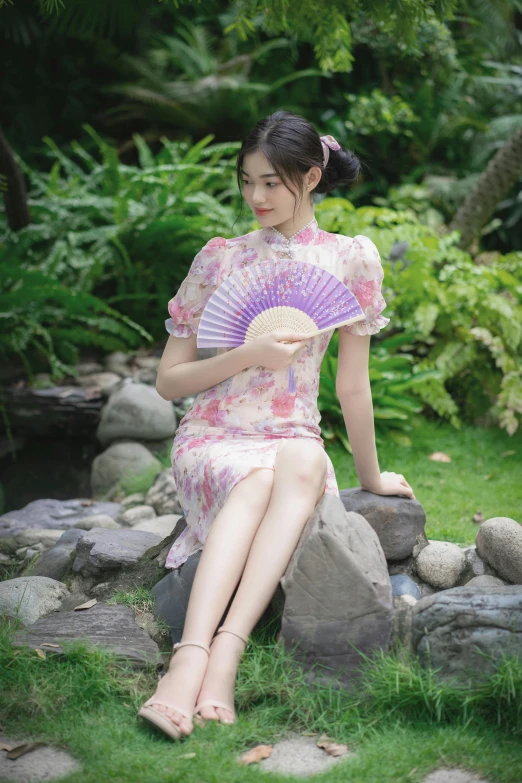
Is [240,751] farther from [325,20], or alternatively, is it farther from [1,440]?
[1,440]

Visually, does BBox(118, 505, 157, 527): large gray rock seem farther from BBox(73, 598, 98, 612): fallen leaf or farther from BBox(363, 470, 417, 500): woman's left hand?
BBox(363, 470, 417, 500): woman's left hand

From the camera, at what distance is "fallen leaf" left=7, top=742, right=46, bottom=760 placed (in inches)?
81.7

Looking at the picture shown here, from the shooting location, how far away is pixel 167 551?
3020 mm

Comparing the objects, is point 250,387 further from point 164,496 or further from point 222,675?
point 164,496

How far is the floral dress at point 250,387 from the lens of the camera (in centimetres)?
271

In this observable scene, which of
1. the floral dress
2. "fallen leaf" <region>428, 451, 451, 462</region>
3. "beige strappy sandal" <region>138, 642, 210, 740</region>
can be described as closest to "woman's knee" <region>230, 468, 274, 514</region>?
the floral dress

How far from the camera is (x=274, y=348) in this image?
104 inches

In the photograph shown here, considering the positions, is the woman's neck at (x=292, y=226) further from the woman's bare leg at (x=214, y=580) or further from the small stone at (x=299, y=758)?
the small stone at (x=299, y=758)

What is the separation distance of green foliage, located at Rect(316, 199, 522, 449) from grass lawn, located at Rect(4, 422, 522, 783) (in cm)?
258

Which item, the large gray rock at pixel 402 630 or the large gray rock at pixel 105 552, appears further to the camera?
the large gray rock at pixel 105 552

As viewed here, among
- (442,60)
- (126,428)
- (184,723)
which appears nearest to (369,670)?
(184,723)

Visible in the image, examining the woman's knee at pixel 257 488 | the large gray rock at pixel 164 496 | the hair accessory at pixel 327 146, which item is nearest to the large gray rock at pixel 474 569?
the woman's knee at pixel 257 488

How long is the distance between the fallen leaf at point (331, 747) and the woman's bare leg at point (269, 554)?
0.80 ft

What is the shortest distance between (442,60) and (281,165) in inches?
249
